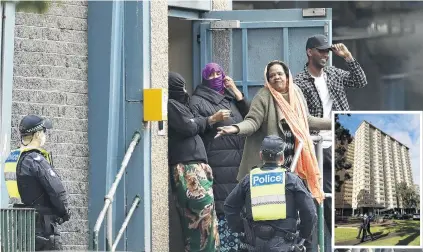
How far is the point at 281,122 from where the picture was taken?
542 inches

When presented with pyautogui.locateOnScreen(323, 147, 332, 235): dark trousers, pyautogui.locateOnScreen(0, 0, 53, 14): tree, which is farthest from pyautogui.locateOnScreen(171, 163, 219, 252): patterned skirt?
pyautogui.locateOnScreen(0, 0, 53, 14): tree

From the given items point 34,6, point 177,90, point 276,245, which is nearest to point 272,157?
point 276,245

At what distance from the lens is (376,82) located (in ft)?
57.3

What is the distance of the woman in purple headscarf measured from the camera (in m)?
13.9

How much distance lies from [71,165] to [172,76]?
3.87ft

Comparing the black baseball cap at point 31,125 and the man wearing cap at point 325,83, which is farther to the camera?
the man wearing cap at point 325,83

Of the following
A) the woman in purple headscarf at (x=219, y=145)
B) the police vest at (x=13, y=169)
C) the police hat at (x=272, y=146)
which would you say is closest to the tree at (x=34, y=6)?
the police vest at (x=13, y=169)

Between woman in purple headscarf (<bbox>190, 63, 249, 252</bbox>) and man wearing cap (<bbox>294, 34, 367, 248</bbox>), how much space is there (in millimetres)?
697

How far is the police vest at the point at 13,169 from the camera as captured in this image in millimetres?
12195

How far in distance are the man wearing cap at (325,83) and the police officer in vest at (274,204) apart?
154 cm

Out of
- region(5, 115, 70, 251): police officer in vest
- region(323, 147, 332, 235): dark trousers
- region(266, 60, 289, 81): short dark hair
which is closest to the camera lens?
region(5, 115, 70, 251): police officer in vest

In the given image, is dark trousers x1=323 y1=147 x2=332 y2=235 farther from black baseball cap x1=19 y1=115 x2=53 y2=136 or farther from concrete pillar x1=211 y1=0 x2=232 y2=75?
black baseball cap x1=19 y1=115 x2=53 y2=136

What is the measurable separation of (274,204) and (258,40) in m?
2.96

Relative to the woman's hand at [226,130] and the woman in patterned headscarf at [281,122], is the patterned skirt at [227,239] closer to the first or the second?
the woman in patterned headscarf at [281,122]
